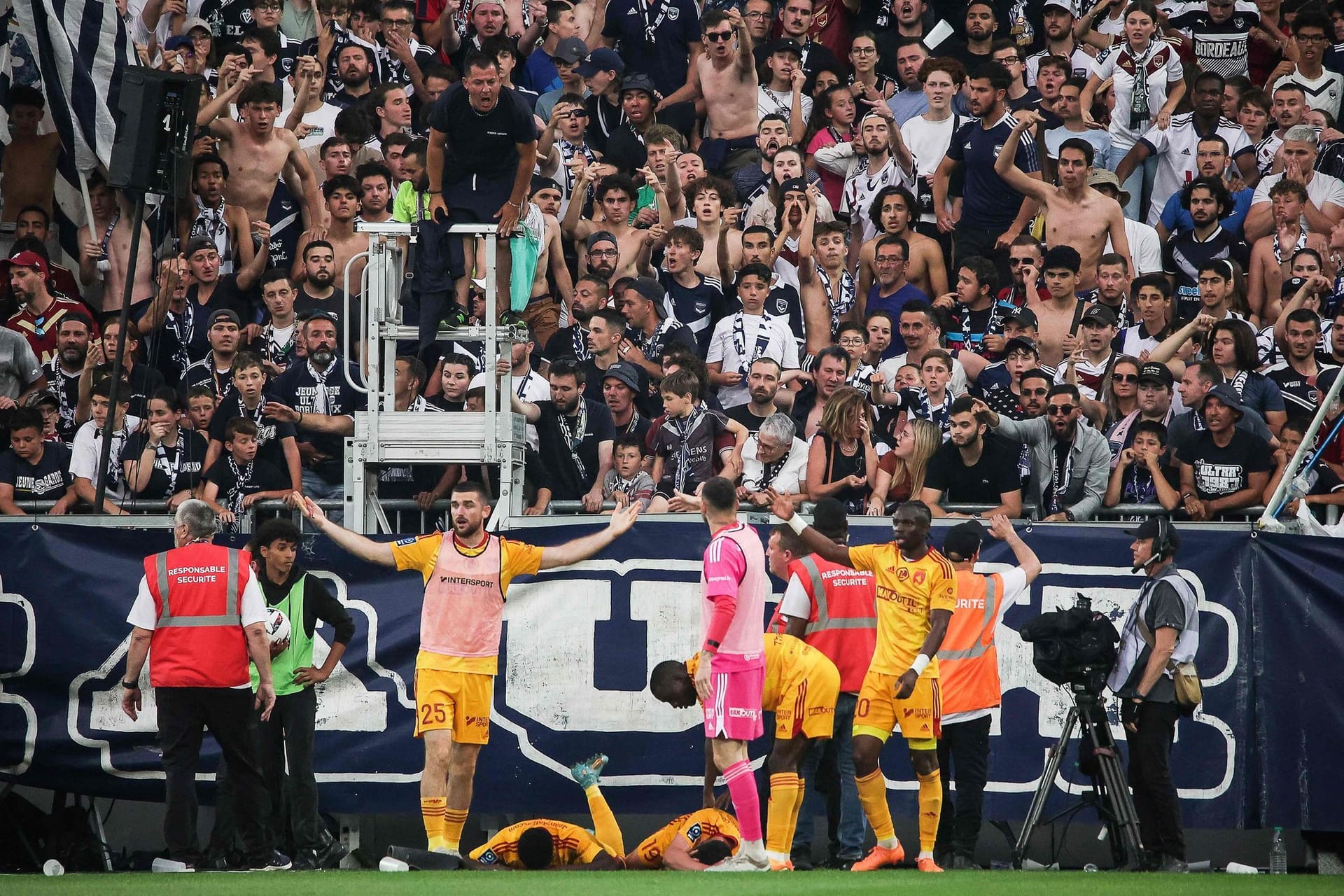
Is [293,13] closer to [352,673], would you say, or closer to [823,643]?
[352,673]

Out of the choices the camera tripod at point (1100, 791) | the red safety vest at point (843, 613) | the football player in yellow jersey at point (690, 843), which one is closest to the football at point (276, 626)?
the football player in yellow jersey at point (690, 843)

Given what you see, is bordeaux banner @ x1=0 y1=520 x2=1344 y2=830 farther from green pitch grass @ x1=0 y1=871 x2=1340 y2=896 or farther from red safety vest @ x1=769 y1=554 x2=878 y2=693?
green pitch grass @ x1=0 y1=871 x2=1340 y2=896

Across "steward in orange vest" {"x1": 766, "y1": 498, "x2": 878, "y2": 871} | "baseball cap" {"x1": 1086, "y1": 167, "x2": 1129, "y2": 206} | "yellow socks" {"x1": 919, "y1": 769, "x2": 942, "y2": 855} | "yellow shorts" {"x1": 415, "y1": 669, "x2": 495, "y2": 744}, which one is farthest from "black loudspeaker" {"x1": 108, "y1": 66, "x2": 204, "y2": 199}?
"baseball cap" {"x1": 1086, "y1": 167, "x2": 1129, "y2": 206}

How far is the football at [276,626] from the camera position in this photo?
1035 cm

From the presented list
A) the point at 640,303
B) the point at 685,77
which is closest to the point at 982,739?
the point at 640,303

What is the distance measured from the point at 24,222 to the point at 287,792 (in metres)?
6.68

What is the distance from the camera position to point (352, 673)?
35.3 ft

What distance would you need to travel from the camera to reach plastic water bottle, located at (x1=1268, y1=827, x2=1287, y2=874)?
34.0ft

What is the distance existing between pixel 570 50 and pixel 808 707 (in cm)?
885

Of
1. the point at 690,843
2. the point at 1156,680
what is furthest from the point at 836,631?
the point at 1156,680

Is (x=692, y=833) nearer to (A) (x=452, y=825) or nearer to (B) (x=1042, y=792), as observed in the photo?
(A) (x=452, y=825)

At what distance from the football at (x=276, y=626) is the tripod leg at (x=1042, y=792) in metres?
4.47

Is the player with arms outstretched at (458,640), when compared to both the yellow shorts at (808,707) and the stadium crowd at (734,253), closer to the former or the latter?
the stadium crowd at (734,253)

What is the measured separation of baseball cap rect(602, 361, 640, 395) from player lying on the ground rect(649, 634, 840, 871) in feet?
11.2
